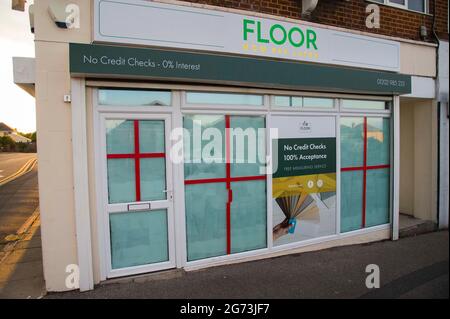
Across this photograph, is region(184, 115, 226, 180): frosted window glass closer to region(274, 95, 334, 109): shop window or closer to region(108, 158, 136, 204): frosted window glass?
region(108, 158, 136, 204): frosted window glass

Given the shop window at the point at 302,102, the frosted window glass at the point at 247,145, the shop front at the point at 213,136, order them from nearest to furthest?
the shop front at the point at 213,136
the frosted window glass at the point at 247,145
the shop window at the point at 302,102

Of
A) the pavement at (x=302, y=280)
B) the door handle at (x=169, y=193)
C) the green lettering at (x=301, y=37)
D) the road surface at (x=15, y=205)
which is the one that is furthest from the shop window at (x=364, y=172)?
the road surface at (x=15, y=205)

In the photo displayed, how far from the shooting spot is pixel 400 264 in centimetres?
443

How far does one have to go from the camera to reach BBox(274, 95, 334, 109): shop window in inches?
184

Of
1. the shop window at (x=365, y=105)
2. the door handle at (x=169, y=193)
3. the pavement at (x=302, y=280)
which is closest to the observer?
the pavement at (x=302, y=280)

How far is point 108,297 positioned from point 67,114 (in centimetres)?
215

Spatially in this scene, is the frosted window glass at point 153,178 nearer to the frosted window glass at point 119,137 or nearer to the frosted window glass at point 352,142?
the frosted window glass at point 119,137

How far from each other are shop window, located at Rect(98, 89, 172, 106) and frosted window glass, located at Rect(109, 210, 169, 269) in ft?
4.56

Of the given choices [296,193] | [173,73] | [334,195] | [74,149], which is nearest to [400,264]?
[334,195]

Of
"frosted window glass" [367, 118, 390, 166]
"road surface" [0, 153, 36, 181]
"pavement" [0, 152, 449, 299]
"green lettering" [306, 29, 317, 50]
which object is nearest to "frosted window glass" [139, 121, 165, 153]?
"pavement" [0, 152, 449, 299]

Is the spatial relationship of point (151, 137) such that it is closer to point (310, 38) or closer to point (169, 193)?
point (169, 193)

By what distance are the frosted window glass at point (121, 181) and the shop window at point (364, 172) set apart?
3452 mm

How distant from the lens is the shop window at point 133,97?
3781 millimetres

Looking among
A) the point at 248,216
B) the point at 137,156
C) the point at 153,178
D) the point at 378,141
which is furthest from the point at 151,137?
the point at 378,141
